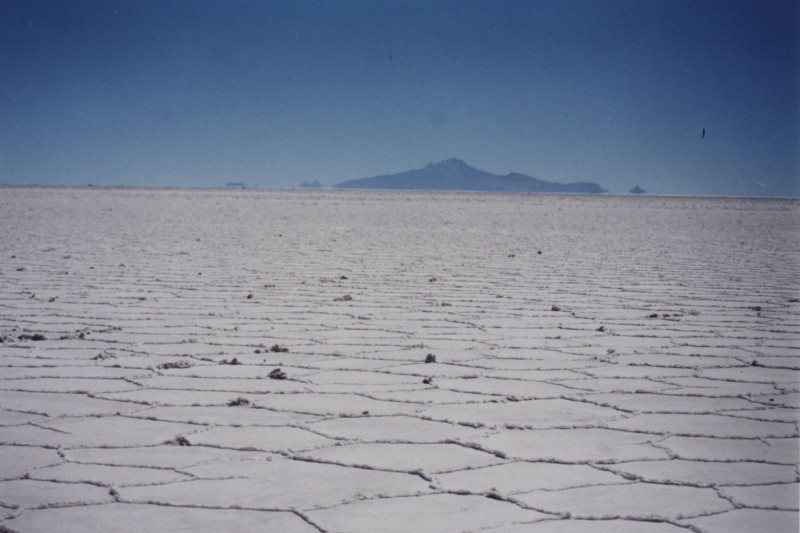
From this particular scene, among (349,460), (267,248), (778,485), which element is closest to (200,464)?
(349,460)

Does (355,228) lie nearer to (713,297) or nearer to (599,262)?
(599,262)

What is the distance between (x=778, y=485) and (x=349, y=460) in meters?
1.09

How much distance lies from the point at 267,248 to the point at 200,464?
6541 mm

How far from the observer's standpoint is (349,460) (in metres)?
1.91

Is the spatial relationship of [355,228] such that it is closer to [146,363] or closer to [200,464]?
[146,363]

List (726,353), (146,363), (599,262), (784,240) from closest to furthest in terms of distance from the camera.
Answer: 1. (146,363)
2. (726,353)
3. (599,262)
4. (784,240)

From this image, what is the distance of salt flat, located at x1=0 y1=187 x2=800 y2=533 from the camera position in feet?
5.41

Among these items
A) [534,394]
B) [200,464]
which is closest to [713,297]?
[534,394]

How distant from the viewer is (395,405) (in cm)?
240

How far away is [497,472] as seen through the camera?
1.84 meters

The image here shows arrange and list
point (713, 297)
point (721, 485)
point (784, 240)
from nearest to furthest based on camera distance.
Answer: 1. point (721, 485)
2. point (713, 297)
3. point (784, 240)

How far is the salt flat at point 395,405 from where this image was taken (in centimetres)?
165

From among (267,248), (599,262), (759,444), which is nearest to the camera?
(759,444)

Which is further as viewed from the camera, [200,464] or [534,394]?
[534,394]
